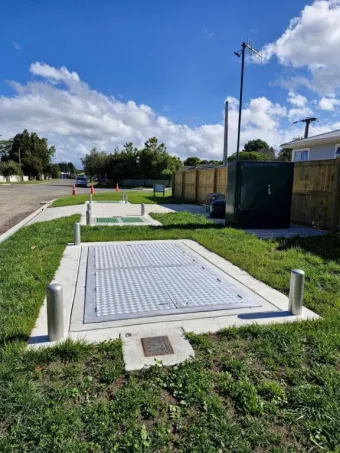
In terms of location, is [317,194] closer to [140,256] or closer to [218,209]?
[218,209]

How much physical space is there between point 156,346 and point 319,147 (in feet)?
54.8

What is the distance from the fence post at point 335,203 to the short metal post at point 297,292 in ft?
18.8

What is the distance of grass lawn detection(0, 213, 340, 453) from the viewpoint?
1.96 m

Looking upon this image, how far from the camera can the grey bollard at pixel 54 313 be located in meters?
3.01

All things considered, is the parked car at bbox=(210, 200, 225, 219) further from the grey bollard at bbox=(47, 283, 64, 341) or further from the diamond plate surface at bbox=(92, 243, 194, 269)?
the grey bollard at bbox=(47, 283, 64, 341)

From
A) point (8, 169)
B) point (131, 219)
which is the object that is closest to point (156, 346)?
point (131, 219)

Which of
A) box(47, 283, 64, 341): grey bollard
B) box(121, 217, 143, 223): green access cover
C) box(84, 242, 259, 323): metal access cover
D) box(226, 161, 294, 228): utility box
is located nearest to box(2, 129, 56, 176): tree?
box(121, 217, 143, 223): green access cover

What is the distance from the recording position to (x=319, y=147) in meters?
16.7

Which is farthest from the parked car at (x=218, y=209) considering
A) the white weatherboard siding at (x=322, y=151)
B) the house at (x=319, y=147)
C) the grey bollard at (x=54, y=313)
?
the grey bollard at (x=54, y=313)

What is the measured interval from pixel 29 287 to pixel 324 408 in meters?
3.65

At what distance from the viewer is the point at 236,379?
8.32ft

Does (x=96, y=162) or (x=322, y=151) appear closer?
(x=322, y=151)

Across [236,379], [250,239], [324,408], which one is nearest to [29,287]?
[236,379]

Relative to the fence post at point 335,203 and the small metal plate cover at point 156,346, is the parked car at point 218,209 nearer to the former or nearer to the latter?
the fence post at point 335,203
